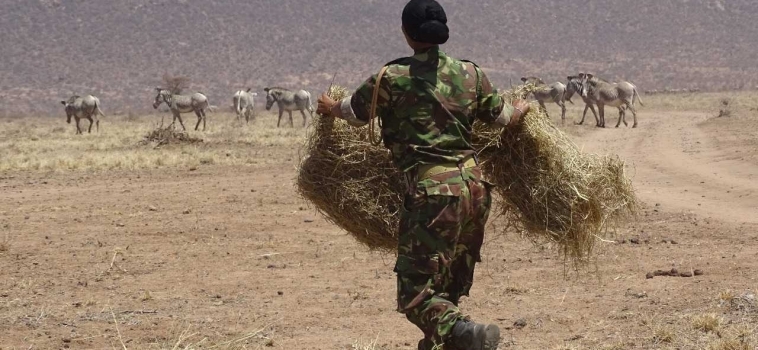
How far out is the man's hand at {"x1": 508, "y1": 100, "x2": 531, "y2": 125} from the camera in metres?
5.57

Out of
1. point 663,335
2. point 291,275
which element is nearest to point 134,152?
point 291,275

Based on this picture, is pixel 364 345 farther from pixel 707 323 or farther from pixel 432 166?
pixel 707 323

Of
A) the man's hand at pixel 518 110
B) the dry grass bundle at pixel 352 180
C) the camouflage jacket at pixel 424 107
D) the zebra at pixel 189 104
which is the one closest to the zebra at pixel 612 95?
the zebra at pixel 189 104

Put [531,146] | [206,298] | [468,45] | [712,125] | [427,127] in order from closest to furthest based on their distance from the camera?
[427,127], [531,146], [206,298], [712,125], [468,45]

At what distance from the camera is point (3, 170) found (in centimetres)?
1866

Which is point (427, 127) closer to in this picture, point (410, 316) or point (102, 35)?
point (410, 316)

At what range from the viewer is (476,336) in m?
4.89

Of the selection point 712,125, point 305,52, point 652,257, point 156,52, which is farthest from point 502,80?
point 652,257

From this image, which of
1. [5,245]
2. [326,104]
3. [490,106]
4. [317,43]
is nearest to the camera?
[490,106]

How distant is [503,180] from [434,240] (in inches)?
51.8

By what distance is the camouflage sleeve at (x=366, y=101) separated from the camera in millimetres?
5121

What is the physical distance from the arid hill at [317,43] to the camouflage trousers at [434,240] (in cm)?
6073

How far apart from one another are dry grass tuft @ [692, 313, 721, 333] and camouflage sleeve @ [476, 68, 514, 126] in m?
1.86

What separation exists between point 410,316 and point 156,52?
70.8 m
